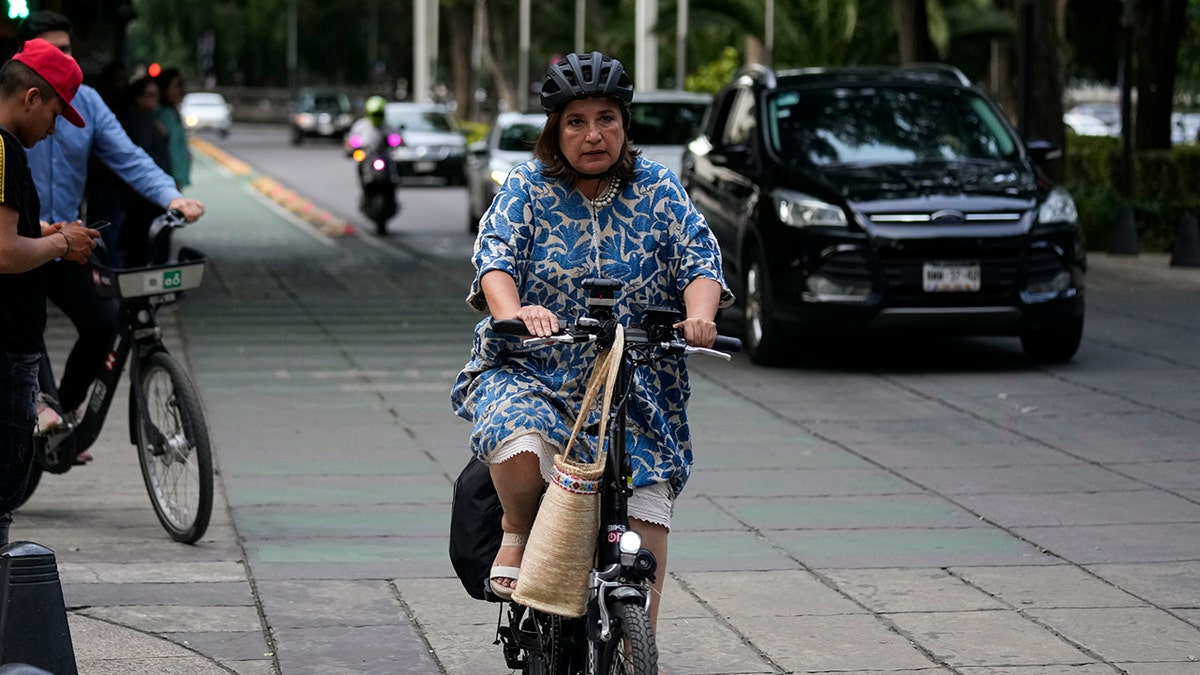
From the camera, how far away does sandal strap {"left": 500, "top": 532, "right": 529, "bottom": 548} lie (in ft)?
14.9

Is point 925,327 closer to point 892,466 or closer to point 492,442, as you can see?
point 892,466

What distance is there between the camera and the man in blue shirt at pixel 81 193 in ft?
23.8

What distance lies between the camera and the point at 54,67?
223 inches

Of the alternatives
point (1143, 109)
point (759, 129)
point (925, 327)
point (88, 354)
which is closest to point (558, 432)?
point (88, 354)

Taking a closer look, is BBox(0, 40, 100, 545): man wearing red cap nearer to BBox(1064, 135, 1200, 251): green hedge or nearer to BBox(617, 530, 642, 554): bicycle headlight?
BBox(617, 530, 642, 554): bicycle headlight

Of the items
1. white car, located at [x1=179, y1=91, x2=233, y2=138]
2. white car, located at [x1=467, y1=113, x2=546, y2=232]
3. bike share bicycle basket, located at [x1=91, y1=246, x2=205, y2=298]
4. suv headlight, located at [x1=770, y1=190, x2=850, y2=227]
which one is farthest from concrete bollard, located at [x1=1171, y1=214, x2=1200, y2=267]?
white car, located at [x1=179, y1=91, x2=233, y2=138]

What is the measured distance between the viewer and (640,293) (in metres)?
4.60

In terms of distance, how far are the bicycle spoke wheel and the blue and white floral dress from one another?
44 centimetres

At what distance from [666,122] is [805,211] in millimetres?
9842

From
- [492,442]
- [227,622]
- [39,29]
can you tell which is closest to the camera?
[492,442]

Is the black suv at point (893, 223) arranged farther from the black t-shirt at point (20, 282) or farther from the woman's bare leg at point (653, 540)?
the woman's bare leg at point (653, 540)

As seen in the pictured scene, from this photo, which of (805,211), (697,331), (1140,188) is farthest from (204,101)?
(697,331)

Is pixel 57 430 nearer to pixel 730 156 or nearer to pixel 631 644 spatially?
pixel 631 644

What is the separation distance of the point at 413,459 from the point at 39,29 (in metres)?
2.42
